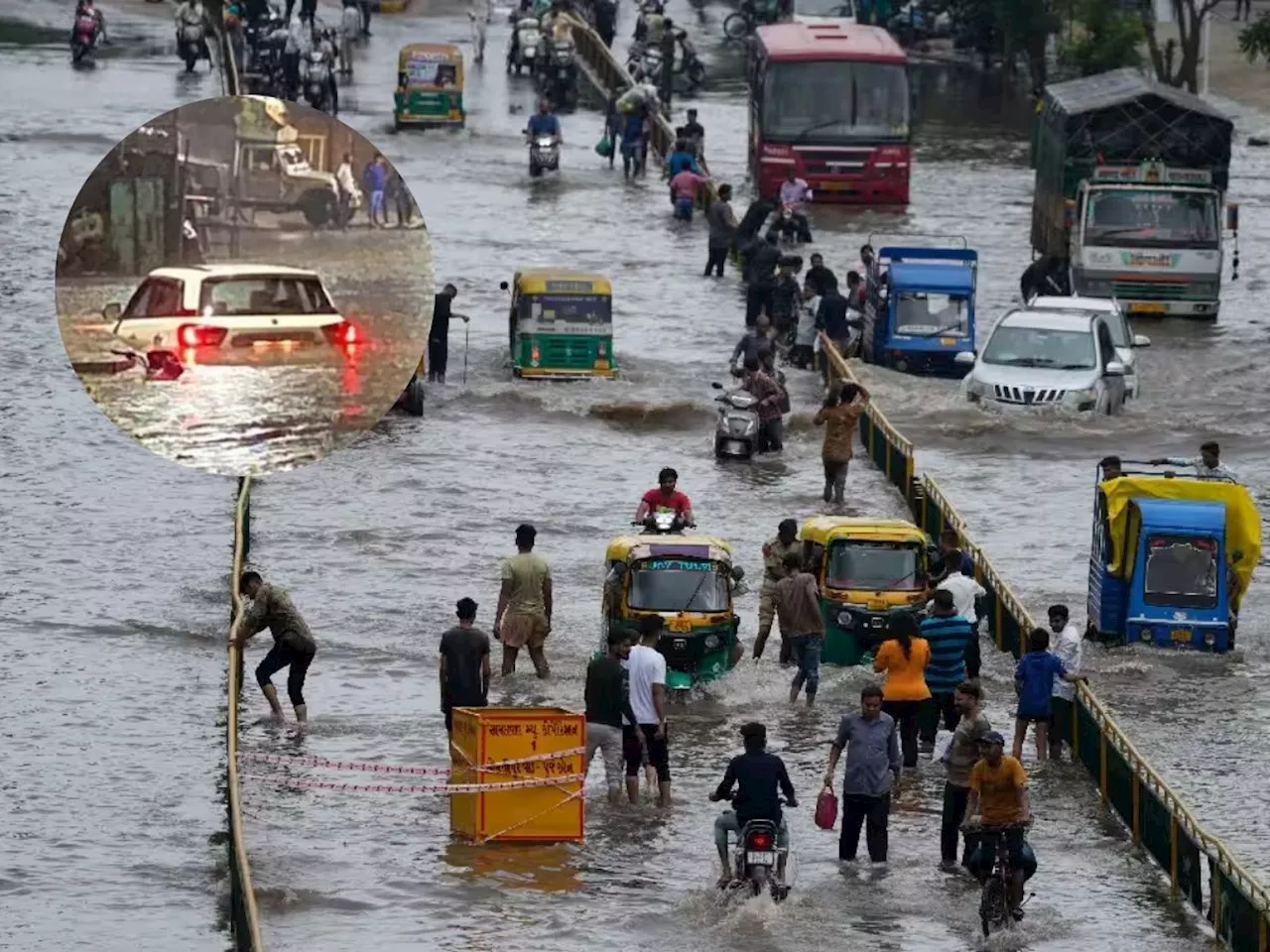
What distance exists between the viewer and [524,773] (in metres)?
21.9

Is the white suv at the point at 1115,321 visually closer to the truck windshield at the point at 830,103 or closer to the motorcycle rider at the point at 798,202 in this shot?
the motorcycle rider at the point at 798,202

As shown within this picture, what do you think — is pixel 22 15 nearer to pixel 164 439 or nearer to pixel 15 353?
pixel 15 353

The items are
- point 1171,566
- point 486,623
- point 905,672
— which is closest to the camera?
point 905,672

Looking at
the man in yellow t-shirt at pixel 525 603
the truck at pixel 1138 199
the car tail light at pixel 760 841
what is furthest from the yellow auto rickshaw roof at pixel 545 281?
the car tail light at pixel 760 841

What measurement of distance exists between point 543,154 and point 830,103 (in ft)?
20.8

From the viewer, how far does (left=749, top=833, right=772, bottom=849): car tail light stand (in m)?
20.2

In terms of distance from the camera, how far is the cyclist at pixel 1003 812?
65.5 ft

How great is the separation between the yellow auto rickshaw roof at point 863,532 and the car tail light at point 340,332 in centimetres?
1115

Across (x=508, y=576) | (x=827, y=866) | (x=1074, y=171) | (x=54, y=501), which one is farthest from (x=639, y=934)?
(x=1074, y=171)

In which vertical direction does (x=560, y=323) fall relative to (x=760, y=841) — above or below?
above

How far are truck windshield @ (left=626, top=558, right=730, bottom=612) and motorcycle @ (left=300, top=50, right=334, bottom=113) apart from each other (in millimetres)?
39571

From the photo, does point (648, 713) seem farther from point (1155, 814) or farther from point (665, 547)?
point (665, 547)

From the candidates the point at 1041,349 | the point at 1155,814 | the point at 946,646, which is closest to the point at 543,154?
the point at 1041,349

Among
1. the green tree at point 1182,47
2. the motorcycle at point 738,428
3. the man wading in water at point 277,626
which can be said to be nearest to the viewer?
the man wading in water at point 277,626
